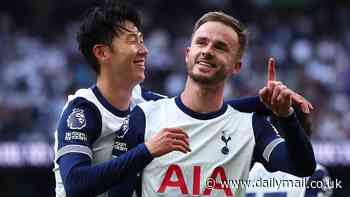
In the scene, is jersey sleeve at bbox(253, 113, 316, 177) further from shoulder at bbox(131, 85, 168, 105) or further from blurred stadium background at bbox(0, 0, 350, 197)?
blurred stadium background at bbox(0, 0, 350, 197)

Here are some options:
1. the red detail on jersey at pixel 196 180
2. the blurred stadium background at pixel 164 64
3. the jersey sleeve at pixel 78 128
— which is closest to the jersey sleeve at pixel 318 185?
the red detail on jersey at pixel 196 180

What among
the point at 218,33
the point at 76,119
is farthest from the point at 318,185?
the point at 76,119

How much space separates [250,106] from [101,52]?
994 mm

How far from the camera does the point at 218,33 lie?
4625 millimetres

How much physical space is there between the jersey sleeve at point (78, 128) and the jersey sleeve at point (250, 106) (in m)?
0.72

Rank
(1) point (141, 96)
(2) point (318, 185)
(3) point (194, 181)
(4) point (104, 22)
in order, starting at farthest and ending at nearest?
1. (2) point (318, 185)
2. (1) point (141, 96)
3. (4) point (104, 22)
4. (3) point (194, 181)

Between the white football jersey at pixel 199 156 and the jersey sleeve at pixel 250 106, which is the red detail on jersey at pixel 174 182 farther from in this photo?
the jersey sleeve at pixel 250 106

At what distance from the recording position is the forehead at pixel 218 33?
462 centimetres

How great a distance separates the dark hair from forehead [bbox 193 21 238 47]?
74 centimetres

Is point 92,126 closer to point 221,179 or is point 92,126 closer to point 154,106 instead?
point 154,106

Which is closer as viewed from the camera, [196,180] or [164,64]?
[196,180]

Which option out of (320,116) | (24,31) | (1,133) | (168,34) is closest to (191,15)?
(168,34)

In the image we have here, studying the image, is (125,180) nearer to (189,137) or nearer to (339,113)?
(189,137)

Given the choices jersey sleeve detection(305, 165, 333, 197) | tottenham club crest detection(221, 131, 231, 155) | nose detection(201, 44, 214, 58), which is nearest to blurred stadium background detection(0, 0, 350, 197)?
jersey sleeve detection(305, 165, 333, 197)
